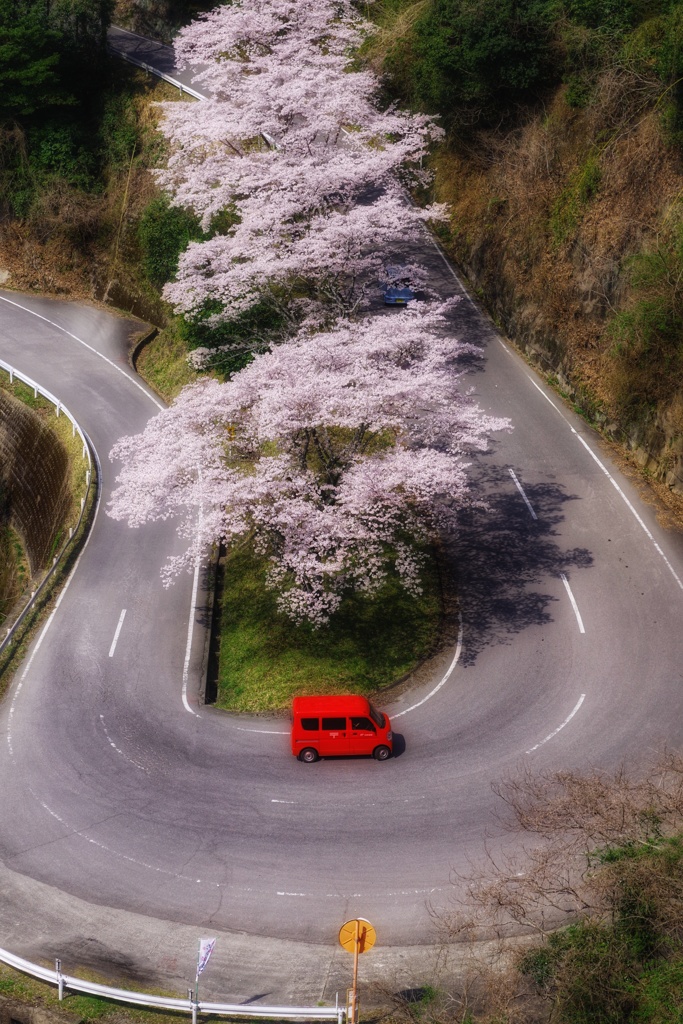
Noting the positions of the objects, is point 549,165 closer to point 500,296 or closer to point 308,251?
point 500,296

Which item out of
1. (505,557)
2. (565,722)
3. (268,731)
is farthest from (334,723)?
(505,557)

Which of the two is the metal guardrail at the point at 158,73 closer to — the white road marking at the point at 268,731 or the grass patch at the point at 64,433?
the grass patch at the point at 64,433

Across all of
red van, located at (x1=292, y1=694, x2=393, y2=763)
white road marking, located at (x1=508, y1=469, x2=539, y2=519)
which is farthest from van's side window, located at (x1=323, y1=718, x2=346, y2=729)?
white road marking, located at (x1=508, y1=469, x2=539, y2=519)

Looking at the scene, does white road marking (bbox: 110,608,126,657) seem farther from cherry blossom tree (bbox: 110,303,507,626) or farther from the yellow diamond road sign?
the yellow diamond road sign

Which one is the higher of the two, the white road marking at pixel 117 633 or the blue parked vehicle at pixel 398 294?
the blue parked vehicle at pixel 398 294

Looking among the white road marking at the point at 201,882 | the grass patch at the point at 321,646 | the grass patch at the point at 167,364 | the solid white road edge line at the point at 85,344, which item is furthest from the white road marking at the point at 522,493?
the solid white road edge line at the point at 85,344
